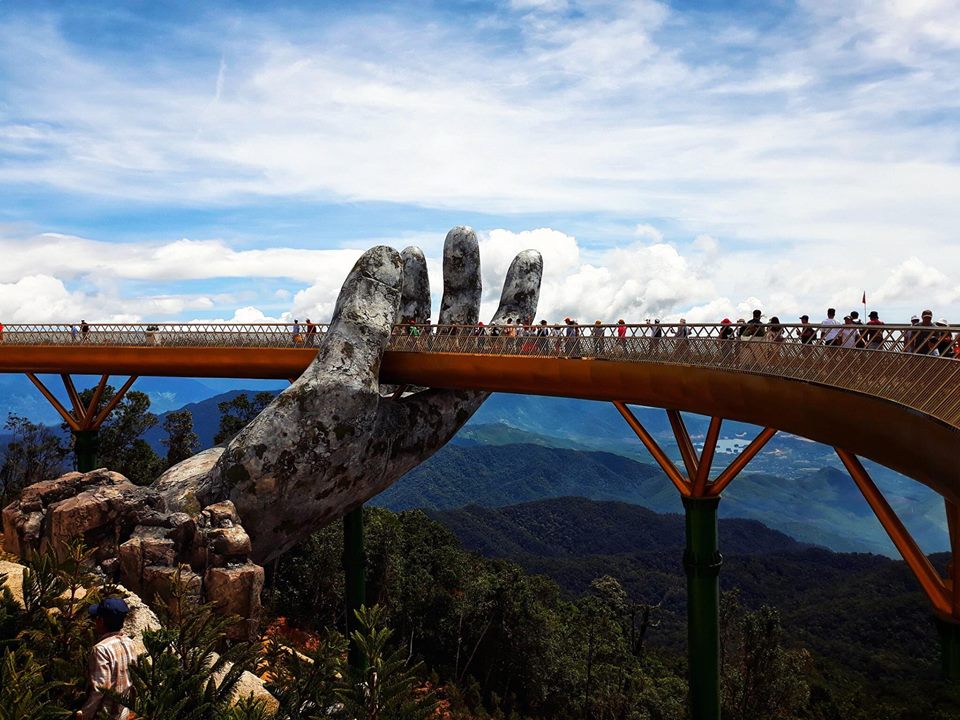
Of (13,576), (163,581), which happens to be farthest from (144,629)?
(13,576)

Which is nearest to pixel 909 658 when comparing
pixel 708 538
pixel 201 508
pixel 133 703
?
pixel 708 538

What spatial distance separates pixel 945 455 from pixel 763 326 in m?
6.06

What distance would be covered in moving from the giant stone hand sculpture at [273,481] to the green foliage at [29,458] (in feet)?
105

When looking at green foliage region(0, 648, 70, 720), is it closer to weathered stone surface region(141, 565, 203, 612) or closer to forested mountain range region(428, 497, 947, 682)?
weathered stone surface region(141, 565, 203, 612)

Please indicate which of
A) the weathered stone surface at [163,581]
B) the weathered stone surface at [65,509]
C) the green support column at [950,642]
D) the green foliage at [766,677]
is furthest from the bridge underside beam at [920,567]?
the green foliage at [766,677]

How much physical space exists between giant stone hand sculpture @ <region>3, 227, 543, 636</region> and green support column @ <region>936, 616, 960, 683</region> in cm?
1522

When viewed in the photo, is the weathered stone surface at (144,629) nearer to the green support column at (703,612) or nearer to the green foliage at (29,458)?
the green support column at (703,612)

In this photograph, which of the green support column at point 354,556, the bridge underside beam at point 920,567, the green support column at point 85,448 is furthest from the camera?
the green support column at point 85,448

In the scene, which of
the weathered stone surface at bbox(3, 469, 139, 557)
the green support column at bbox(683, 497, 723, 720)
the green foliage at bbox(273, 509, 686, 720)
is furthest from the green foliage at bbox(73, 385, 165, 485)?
the green support column at bbox(683, 497, 723, 720)

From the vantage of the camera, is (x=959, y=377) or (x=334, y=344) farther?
(x=334, y=344)

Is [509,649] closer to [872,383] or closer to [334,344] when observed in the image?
[334,344]

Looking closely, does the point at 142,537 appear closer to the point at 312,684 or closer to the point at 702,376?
the point at 312,684

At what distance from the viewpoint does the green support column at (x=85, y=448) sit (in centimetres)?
3431

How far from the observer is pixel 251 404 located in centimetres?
6103
